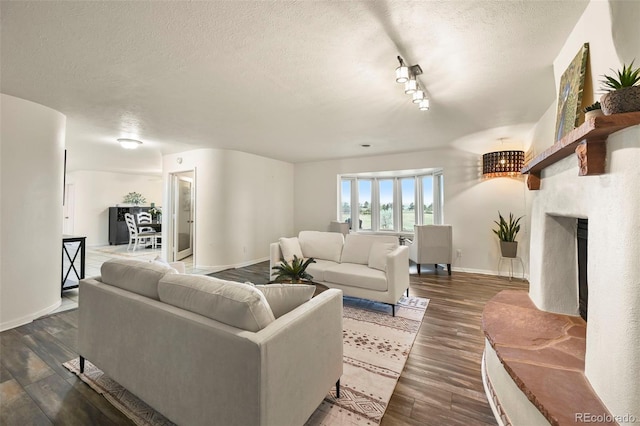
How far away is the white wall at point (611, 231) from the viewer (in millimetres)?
944

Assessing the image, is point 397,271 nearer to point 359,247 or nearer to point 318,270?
point 359,247

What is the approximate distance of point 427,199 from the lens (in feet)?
20.4

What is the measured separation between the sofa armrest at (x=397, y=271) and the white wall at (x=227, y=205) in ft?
11.7

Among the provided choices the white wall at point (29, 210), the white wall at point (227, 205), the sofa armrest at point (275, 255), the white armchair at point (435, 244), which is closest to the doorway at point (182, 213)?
the white wall at point (227, 205)

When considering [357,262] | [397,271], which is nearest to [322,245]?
[357,262]

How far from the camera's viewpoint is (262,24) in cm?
166

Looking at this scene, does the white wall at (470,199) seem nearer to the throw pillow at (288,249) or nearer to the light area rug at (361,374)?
the light area rug at (361,374)

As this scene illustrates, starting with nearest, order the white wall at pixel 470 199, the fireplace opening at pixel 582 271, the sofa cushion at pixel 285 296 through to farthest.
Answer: the sofa cushion at pixel 285 296, the fireplace opening at pixel 582 271, the white wall at pixel 470 199

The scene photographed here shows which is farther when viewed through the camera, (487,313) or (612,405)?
(487,313)

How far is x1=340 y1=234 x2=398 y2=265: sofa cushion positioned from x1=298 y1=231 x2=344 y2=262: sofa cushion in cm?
12

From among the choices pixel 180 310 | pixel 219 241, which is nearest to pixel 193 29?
pixel 180 310

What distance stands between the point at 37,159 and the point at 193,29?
2.76 meters

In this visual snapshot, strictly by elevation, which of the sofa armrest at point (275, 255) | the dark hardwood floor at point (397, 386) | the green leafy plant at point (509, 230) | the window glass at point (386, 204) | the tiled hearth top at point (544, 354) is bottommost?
the dark hardwood floor at point (397, 386)

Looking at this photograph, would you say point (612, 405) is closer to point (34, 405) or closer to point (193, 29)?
point (193, 29)
